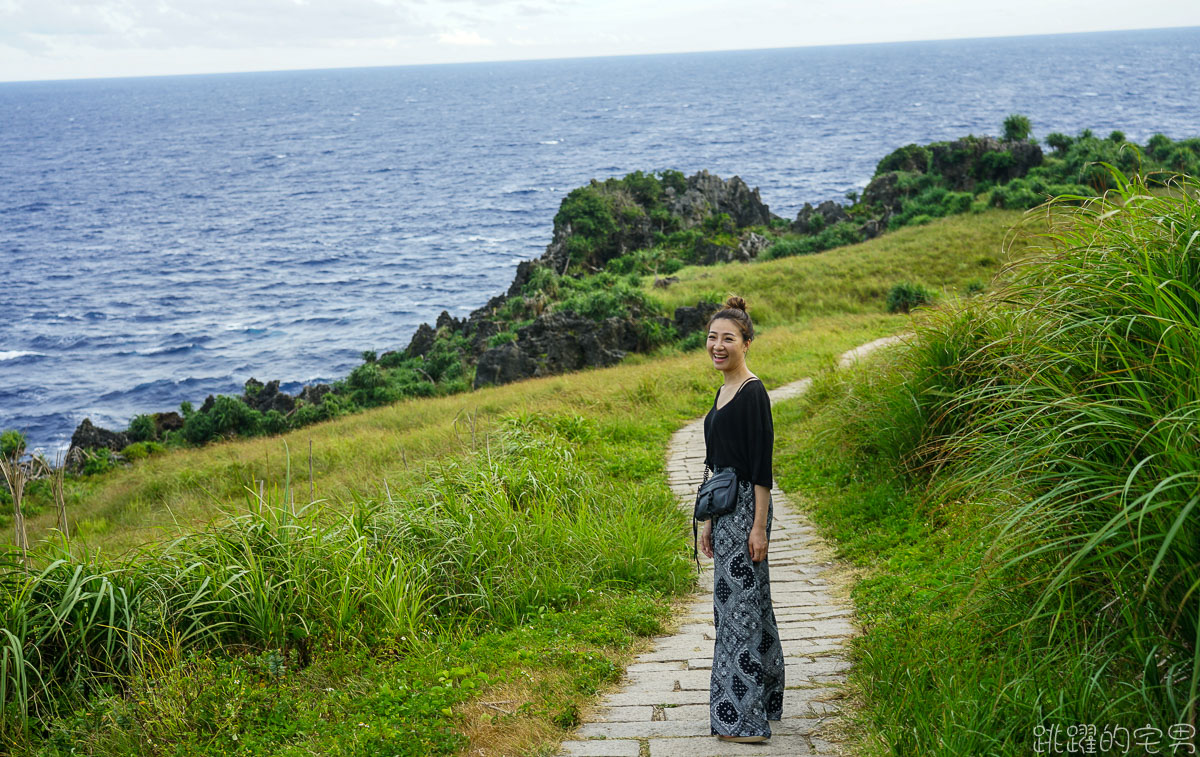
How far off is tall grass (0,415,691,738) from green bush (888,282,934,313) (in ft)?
69.6

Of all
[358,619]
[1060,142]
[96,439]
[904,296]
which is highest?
[1060,142]

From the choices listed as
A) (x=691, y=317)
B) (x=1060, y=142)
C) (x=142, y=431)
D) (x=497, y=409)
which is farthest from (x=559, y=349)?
(x=1060, y=142)

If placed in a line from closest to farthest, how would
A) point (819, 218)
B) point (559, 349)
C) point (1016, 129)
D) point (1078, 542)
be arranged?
1. point (1078, 542)
2. point (559, 349)
3. point (819, 218)
4. point (1016, 129)

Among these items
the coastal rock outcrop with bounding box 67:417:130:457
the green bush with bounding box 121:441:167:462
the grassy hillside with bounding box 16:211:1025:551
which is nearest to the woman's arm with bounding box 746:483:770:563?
the grassy hillside with bounding box 16:211:1025:551

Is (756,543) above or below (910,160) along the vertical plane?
below

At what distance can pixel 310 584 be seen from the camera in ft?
19.4

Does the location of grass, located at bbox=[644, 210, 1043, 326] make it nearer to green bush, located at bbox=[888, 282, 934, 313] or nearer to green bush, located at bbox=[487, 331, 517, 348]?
green bush, located at bbox=[888, 282, 934, 313]

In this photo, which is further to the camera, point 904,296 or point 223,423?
point 223,423

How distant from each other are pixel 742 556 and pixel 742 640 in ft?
1.36

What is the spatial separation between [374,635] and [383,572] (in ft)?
1.87

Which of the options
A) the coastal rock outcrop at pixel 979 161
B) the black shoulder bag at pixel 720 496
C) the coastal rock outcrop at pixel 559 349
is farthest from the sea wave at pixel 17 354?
the black shoulder bag at pixel 720 496

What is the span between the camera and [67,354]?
44312 millimetres

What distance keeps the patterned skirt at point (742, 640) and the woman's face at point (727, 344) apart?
63 cm

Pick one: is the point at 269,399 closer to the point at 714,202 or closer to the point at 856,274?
the point at 856,274
